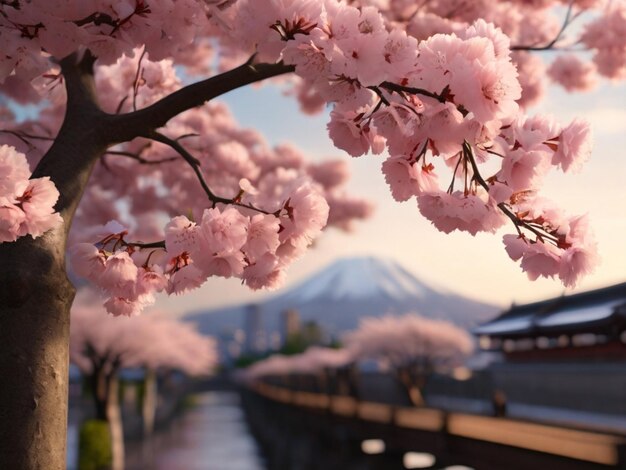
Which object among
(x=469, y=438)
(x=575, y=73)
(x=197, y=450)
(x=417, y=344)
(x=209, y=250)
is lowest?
(x=197, y=450)

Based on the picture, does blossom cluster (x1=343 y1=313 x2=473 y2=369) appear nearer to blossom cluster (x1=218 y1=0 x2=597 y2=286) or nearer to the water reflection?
the water reflection

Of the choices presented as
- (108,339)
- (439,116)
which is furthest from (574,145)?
(108,339)

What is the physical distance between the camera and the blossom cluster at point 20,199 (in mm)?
2863

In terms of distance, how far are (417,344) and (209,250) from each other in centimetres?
3906

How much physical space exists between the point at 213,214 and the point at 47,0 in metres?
1.13

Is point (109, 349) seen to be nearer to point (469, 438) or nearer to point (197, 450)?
point (197, 450)

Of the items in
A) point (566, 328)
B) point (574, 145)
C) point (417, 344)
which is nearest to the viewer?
point (574, 145)

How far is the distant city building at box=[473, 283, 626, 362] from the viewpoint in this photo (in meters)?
15.9

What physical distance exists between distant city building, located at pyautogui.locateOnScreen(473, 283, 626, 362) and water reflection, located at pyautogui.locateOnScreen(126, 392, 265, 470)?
11.2 m

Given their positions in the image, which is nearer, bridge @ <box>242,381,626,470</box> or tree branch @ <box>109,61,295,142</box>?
tree branch @ <box>109,61,295,142</box>

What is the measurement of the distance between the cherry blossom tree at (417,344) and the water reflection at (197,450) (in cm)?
927

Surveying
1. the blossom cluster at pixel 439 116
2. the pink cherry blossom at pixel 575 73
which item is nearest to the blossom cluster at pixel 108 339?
the pink cherry blossom at pixel 575 73

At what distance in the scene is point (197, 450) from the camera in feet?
109

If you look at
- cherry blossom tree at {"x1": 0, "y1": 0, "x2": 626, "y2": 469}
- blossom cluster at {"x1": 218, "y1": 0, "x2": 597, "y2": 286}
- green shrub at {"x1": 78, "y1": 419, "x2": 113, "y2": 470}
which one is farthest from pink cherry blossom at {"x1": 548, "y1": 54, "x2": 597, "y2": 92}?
green shrub at {"x1": 78, "y1": 419, "x2": 113, "y2": 470}
